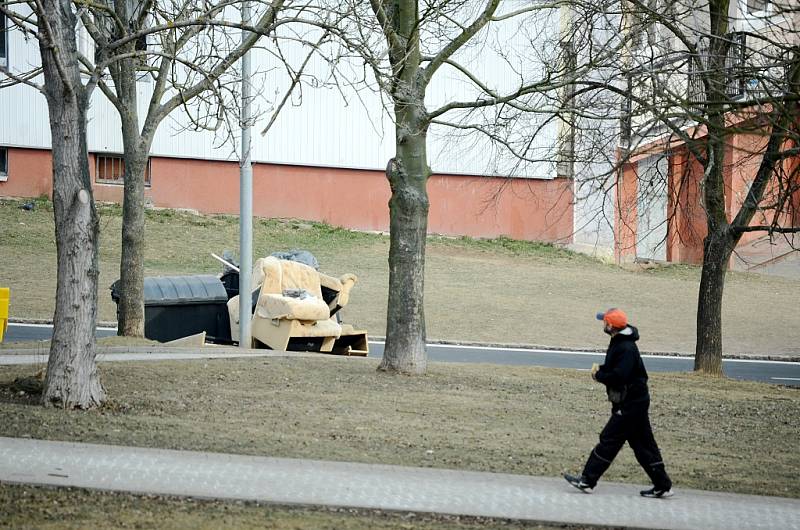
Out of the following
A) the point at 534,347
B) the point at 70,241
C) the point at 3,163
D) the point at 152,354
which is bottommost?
the point at 534,347

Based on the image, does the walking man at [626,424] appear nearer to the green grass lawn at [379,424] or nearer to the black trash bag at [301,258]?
the green grass lawn at [379,424]

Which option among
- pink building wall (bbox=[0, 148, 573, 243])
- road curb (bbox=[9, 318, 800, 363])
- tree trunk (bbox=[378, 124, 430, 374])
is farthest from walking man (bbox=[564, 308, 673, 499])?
pink building wall (bbox=[0, 148, 573, 243])

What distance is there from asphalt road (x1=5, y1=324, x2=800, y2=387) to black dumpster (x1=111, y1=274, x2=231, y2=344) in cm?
233

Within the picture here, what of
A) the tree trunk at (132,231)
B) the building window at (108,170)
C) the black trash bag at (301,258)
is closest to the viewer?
the tree trunk at (132,231)

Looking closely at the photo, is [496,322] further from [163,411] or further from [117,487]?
[117,487]

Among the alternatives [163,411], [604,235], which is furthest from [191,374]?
[604,235]

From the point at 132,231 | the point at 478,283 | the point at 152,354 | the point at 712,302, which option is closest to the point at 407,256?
the point at 152,354

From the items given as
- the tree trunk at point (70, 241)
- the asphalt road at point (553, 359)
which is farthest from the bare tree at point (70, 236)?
the asphalt road at point (553, 359)

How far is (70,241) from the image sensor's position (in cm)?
1061

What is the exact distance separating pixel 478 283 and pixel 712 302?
16.0m

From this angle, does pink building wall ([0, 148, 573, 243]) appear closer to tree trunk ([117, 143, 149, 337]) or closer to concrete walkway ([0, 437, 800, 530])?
tree trunk ([117, 143, 149, 337])

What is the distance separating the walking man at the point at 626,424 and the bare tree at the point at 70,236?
4.86m

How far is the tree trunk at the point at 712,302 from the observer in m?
17.2

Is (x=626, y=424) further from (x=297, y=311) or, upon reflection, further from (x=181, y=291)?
(x=181, y=291)
